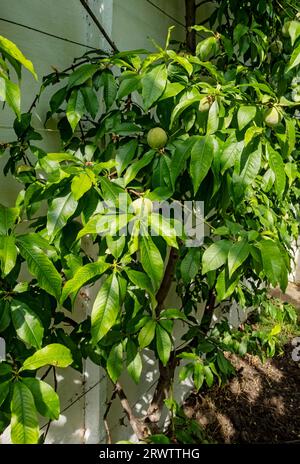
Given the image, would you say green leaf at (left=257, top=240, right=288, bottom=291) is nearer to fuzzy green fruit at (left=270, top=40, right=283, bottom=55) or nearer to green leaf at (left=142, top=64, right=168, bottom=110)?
green leaf at (left=142, top=64, right=168, bottom=110)

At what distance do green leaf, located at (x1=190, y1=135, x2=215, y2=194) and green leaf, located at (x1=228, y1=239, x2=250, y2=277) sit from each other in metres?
0.20

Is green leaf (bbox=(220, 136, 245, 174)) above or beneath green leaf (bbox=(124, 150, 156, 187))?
above

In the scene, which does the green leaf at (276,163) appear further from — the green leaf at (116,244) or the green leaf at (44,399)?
the green leaf at (44,399)

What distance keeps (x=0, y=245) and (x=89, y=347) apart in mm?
563

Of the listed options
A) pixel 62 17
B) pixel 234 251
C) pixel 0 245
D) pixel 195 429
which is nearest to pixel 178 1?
pixel 62 17

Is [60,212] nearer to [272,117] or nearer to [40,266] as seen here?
[40,266]

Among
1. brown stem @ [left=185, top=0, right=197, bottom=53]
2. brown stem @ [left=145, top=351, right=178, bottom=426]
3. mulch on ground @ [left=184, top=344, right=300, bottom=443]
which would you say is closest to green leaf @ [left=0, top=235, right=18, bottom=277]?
brown stem @ [left=145, top=351, right=178, bottom=426]

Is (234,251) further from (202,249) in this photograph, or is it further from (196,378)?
(196,378)

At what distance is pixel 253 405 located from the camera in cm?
291

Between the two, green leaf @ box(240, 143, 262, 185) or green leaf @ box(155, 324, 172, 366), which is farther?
green leaf @ box(155, 324, 172, 366)

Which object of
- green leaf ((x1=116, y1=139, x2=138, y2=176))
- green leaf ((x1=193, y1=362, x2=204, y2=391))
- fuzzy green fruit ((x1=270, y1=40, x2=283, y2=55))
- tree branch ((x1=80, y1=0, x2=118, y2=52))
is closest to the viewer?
green leaf ((x1=116, y1=139, x2=138, y2=176))

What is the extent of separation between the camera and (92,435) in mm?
1849

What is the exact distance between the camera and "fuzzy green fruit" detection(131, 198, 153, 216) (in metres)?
0.92

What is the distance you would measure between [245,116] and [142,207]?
0.34 m
